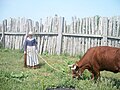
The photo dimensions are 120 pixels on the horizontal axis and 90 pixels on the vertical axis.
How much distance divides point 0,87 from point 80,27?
7.75 metres

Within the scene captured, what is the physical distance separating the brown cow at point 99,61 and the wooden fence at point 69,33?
4711mm

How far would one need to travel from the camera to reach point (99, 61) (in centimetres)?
754

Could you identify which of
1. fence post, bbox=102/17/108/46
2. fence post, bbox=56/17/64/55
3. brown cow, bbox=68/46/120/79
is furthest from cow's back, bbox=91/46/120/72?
fence post, bbox=56/17/64/55

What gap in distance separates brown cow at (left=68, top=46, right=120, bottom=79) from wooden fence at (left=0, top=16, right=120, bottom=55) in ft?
15.5

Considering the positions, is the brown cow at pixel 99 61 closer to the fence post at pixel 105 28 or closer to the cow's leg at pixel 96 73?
the cow's leg at pixel 96 73

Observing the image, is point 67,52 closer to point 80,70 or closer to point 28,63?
point 28,63

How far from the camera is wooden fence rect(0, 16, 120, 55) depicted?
12625mm

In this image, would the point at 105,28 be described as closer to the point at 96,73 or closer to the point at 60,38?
the point at 60,38

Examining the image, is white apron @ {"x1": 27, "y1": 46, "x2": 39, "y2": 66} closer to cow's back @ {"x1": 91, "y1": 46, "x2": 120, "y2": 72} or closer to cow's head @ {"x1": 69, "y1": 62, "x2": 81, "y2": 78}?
cow's head @ {"x1": 69, "y1": 62, "x2": 81, "y2": 78}

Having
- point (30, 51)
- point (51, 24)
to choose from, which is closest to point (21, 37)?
point (51, 24)

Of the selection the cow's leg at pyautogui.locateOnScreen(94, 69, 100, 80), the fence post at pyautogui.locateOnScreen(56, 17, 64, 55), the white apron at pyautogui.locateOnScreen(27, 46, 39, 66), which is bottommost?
the cow's leg at pyautogui.locateOnScreen(94, 69, 100, 80)

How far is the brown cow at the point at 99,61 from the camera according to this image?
710cm

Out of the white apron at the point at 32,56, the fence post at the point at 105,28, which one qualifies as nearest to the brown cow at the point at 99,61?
the white apron at the point at 32,56

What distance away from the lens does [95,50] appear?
25.4 feet
